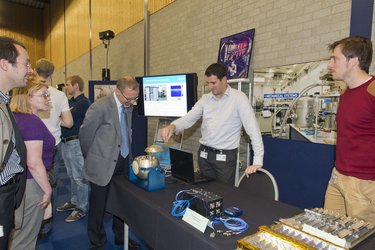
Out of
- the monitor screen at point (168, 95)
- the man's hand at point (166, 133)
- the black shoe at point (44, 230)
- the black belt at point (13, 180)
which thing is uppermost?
the monitor screen at point (168, 95)

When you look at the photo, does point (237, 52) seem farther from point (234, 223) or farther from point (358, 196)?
point (234, 223)

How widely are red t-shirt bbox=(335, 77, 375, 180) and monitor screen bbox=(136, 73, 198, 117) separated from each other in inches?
85.8

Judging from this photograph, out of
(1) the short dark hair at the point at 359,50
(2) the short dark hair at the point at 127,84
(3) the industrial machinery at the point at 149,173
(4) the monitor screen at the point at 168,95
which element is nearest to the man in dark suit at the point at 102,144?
(2) the short dark hair at the point at 127,84

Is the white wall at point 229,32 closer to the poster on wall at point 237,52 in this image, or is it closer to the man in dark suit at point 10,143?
the poster on wall at point 237,52

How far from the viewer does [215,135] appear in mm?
2293

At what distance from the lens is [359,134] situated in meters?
1.47

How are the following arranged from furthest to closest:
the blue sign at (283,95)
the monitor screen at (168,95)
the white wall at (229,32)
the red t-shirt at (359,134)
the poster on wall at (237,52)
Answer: the monitor screen at (168,95)
the poster on wall at (237,52)
the blue sign at (283,95)
the white wall at (229,32)
the red t-shirt at (359,134)

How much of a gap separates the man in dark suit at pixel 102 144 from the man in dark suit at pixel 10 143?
0.68 m

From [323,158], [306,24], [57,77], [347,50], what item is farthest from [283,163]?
[57,77]

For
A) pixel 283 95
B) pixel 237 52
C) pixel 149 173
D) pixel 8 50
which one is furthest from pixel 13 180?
pixel 237 52

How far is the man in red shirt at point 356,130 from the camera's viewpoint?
4.73ft

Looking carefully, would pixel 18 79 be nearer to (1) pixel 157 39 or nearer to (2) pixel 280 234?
(2) pixel 280 234

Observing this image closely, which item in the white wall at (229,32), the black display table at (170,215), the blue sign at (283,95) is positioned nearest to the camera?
the black display table at (170,215)

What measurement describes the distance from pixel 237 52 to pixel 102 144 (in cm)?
213
